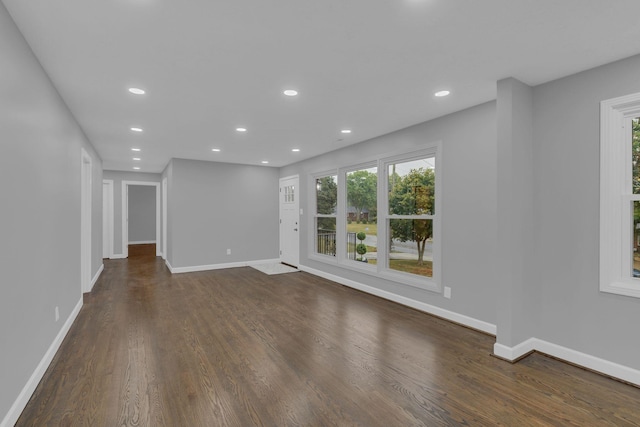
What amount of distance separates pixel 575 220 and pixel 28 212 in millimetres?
4136

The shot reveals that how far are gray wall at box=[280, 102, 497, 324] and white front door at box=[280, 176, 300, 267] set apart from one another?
3.34m

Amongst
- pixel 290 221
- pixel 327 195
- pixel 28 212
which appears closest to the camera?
pixel 28 212

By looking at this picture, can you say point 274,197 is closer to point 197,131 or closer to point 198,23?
point 197,131

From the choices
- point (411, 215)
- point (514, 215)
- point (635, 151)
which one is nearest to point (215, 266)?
point (411, 215)

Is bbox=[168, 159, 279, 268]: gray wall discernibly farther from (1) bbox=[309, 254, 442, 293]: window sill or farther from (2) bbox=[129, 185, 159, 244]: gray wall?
(2) bbox=[129, 185, 159, 244]: gray wall

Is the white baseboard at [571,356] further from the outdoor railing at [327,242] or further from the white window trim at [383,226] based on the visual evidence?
the outdoor railing at [327,242]

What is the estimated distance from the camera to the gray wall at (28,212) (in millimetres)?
1805

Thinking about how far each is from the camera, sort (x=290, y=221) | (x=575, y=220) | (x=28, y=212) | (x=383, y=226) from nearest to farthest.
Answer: (x=28, y=212)
(x=575, y=220)
(x=383, y=226)
(x=290, y=221)

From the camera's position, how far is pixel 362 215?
5.23 m

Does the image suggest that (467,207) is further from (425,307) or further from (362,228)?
(362,228)

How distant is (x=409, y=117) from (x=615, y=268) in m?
2.39

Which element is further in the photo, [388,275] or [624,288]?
[388,275]

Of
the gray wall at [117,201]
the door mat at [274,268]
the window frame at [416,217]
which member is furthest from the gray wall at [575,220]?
the gray wall at [117,201]

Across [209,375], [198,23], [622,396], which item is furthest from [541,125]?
[209,375]
